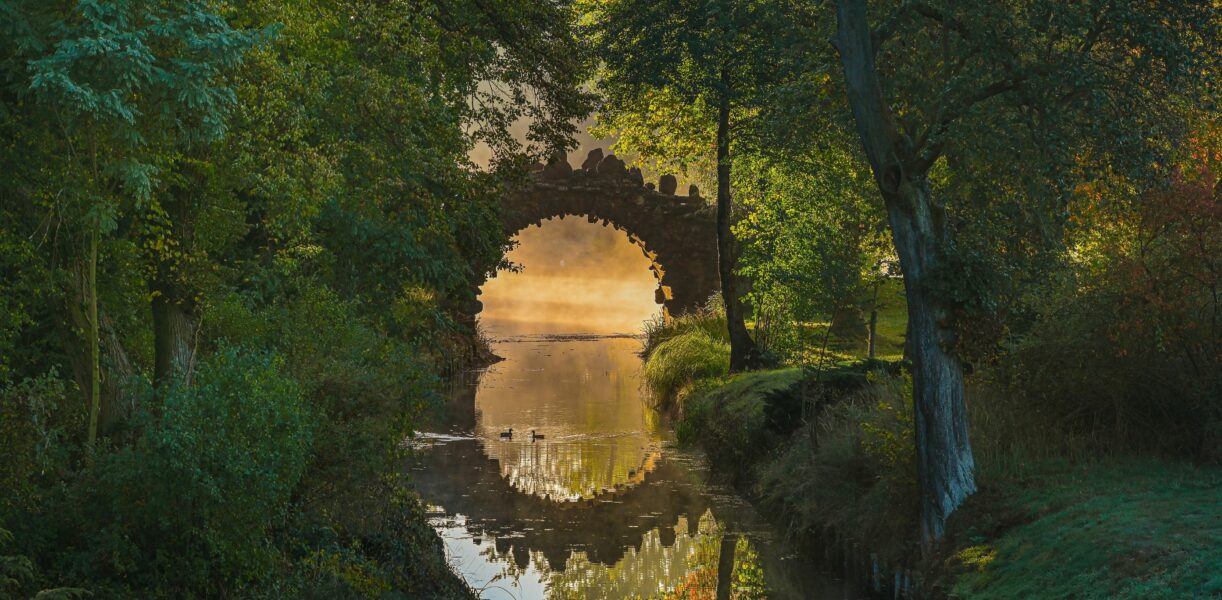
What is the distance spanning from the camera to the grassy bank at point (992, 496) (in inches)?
413

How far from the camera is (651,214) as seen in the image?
160 feet

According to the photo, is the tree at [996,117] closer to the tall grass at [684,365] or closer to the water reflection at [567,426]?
the water reflection at [567,426]

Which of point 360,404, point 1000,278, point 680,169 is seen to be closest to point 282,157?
point 360,404

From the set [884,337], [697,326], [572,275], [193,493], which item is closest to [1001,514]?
[193,493]

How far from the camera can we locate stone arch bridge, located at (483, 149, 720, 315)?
48094 mm

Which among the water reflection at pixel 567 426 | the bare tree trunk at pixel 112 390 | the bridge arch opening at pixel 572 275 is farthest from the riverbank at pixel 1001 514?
the bridge arch opening at pixel 572 275

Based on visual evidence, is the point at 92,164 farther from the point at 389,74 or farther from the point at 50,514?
the point at 389,74

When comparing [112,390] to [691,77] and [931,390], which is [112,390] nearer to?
[931,390]

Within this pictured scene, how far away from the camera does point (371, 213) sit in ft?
49.5

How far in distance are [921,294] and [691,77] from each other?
41.2 ft

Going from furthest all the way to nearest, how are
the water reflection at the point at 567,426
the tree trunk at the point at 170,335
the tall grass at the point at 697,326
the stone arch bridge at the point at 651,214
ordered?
the stone arch bridge at the point at 651,214 → the tall grass at the point at 697,326 → the water reflection at the point at 567,426 → the tree trunk at the point at 170,335

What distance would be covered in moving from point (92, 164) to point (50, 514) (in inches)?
110

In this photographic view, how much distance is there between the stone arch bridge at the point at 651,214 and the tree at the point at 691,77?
719 inches

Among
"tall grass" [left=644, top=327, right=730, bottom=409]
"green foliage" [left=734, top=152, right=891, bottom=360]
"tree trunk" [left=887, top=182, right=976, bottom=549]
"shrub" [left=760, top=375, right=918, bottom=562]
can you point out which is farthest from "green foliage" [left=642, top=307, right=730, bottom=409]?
"tree trunk" [left=887, top=182, right=976, bottom=549]
